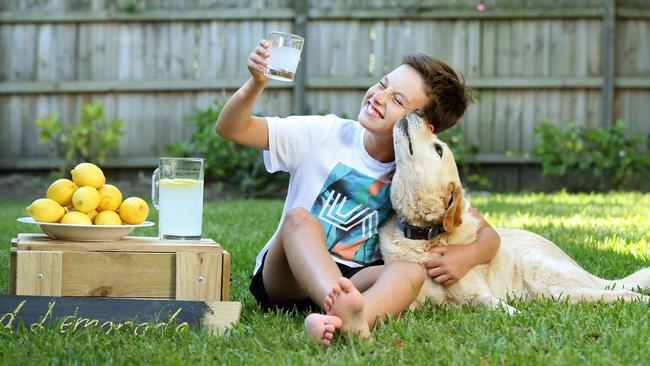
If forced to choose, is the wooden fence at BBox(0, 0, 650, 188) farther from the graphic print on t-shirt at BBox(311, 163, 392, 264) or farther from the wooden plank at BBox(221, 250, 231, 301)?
the wooden plank at BBox(221, 250, 231, 301)

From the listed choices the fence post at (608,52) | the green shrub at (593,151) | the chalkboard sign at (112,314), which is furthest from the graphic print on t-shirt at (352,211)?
the fence post at (608,52)

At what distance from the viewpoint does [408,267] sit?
129 inches

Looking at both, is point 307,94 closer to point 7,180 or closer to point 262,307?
point 7,180

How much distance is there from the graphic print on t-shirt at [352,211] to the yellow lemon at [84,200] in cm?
85

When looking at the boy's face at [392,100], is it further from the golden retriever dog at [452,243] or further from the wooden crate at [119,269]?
the wooden crate at [119,269]

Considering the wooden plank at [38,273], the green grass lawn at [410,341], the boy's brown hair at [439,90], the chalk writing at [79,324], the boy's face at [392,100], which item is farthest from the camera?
the boy's brown hair at [439,90]

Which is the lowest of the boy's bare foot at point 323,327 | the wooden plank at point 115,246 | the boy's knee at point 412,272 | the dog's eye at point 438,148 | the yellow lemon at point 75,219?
the boy's bare foot at point 323,327

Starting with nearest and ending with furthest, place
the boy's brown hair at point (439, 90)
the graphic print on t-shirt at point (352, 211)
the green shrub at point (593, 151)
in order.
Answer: the graphic print on t-shirt at point (352, 211), the boy's brown hair at point (439, 90), the green shrub at point (593, 151)

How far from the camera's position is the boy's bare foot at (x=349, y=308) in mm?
2812

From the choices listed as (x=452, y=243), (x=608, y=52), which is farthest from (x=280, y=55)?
(x=608, y=52)

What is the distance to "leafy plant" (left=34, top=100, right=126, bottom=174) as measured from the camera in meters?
9.41

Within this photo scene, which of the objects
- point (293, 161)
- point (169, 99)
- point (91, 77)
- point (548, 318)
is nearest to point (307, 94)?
point (169, 99)

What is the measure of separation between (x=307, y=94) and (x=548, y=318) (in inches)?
276

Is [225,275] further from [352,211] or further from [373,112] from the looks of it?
[373,112]
